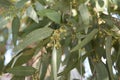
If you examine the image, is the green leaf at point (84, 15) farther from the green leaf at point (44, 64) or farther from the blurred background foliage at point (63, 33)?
the green leaf at point (44, 64)

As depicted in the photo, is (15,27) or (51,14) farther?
(15,27)

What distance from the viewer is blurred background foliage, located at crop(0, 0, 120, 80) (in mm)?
728

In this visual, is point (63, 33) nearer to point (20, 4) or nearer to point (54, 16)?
point (54, 16)

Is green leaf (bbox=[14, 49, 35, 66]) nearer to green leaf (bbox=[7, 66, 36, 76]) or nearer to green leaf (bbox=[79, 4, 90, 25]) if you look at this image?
green leaf (bbox=[7, 66, 36, 76])

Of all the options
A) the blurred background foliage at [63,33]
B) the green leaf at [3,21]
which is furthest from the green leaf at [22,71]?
the green leaf at [3,21]

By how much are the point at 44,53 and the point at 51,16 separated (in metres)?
0.15

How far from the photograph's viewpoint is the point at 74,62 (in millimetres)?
782

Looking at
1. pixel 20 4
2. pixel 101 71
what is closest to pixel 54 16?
pixel 20 4

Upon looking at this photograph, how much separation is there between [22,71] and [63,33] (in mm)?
167

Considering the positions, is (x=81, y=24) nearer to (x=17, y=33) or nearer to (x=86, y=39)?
(x=86, y=39)

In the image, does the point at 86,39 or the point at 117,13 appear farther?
the point at 117,13

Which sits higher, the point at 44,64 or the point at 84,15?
the point at 84,15

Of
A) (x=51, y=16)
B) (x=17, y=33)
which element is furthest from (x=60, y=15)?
(x=17, y=33)

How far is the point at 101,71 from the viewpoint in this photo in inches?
31.5
